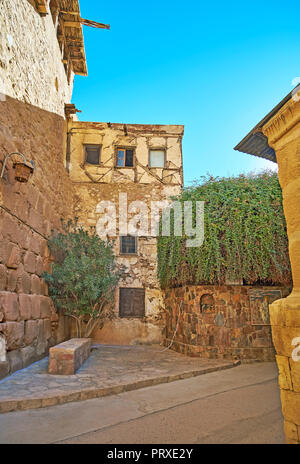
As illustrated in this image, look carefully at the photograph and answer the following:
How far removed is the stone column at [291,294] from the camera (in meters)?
2.21

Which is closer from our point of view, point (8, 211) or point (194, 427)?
point (194, 427)

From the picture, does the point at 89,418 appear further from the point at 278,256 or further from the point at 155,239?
the point at 155,239

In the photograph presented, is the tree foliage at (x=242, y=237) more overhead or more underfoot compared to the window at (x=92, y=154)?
more underfoot

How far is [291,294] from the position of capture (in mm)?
2424

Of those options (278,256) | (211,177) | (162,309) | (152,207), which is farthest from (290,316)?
(152,207)

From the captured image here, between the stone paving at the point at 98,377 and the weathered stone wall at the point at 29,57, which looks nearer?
the stone paving at the point at 98,377

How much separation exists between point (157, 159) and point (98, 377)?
7.93m

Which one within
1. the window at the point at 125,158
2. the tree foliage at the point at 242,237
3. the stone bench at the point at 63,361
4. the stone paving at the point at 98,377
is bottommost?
the stone paving at the point at 98,377

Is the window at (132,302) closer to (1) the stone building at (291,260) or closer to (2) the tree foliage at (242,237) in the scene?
(2) the tree foliage at (242,237)

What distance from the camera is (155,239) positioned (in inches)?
396

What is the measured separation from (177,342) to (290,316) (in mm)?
6258

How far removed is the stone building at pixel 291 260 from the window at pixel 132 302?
725 centimetres

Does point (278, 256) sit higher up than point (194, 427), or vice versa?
point (278, 256)

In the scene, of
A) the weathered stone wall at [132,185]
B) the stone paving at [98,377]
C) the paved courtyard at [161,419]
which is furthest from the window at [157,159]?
the paved courtyard at [161,419]
